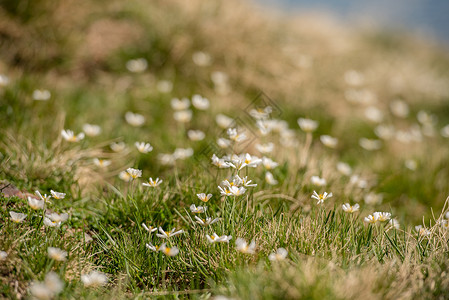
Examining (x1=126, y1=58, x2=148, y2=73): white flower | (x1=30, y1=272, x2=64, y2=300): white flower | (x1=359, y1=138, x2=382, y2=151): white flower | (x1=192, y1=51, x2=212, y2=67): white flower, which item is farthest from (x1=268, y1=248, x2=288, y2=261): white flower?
(x1=192, y1=51, x2=212, y2=67): white flower

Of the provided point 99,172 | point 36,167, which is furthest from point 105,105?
point 36,167

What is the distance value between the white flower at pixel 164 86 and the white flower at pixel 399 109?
3.05 metres

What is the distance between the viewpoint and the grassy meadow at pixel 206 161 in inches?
67.6

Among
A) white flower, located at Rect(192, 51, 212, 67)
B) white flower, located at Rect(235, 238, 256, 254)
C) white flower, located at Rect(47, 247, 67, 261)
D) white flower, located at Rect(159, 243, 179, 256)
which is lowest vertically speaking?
white flower, located at Rect(192, 51, 212, 67)

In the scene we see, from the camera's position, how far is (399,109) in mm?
5113

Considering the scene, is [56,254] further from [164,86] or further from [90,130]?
[164,86]

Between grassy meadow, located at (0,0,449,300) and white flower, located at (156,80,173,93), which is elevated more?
grassy meadow, located at (0,0,449,300)

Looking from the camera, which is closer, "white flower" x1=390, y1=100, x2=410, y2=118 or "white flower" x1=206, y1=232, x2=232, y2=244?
"white flower" x1=206, y1=232, x2=232, y2=244

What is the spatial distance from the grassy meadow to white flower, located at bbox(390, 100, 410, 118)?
0.13ft

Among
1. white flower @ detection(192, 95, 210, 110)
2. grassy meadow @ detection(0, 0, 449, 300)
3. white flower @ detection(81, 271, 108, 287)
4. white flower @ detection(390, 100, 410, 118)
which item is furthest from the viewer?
white flower @ detection(390, 100, 410, 118)

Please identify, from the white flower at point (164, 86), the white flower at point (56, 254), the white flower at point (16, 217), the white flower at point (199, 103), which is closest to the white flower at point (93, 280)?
the white flower at point (56, 254)

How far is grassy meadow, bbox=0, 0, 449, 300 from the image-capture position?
5.63ft

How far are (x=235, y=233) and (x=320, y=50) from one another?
4754mm

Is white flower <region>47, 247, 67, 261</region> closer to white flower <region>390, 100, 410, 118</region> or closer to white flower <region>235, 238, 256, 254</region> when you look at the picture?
white flower <region>235, 238, 256, 254</region>
